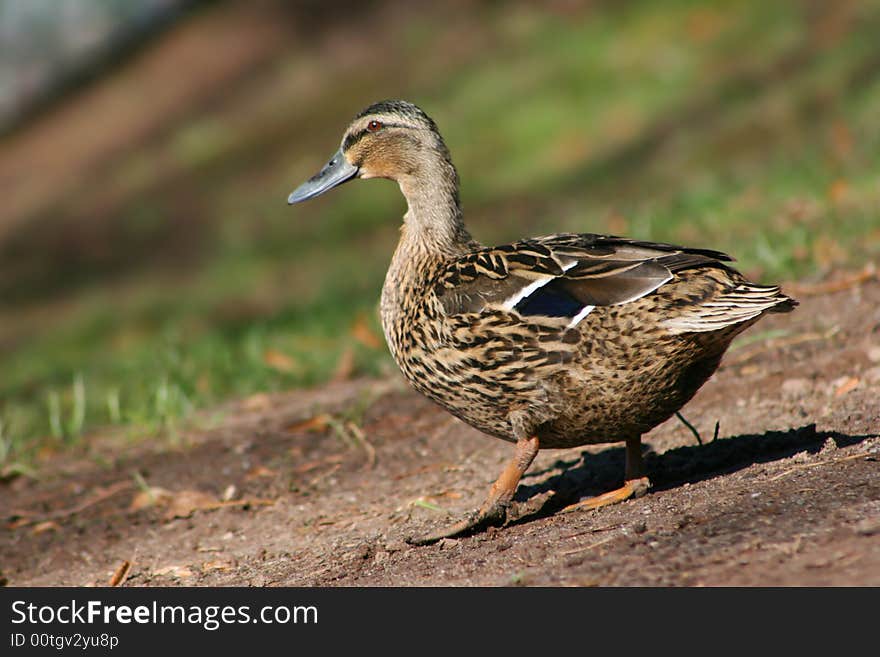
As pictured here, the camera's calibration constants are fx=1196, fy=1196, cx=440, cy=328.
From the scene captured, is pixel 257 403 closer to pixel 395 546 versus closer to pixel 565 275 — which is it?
pixel 395 546

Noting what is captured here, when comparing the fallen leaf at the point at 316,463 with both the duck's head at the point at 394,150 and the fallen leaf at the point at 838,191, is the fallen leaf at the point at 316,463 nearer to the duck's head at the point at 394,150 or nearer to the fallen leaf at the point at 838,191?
the duck's head at the point at 394,150

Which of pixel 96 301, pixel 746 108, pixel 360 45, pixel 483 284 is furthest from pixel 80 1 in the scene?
pixel 483 284

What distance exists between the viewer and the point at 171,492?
19.7 feet

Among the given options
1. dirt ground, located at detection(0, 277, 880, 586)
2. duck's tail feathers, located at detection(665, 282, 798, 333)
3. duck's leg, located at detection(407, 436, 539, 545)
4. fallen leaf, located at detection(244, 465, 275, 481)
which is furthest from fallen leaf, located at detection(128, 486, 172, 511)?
duck's tail feathers, located at detection(665, 282, 798, 333)

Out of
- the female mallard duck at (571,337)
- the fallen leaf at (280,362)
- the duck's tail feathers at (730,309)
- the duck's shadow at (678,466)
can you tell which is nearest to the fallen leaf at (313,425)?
the fallen leaf at (280,362)

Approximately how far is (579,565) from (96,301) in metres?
10.4

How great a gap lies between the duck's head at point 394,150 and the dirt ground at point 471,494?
53.8 inches

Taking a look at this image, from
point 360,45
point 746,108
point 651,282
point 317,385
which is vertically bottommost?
point 651,282

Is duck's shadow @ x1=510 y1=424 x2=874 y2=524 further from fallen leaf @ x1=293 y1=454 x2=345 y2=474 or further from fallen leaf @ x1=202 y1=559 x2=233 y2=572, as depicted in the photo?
fallen leaf @ x1=202 y1=559 x2=233 y2=572

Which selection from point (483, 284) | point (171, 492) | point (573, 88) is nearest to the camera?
point (483, 284)

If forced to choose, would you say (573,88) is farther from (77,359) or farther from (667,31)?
(77,359)

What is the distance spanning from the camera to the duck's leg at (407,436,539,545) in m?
4.43

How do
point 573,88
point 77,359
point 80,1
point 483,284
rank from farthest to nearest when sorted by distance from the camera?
point 80,1
point 573,88
point 77,359
point 483,284

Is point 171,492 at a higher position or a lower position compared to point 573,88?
lower
